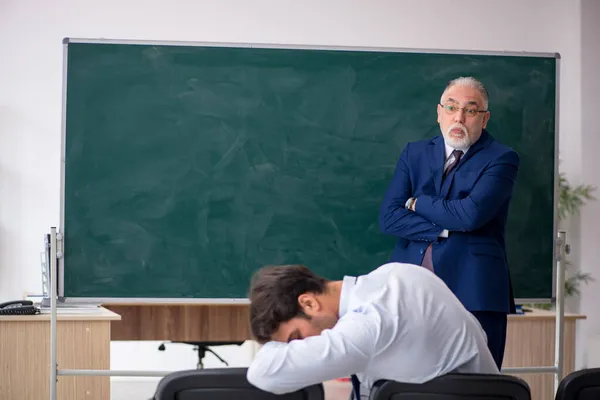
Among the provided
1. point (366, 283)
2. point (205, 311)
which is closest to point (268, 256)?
point (205, 311)

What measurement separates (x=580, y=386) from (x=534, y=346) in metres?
3.01

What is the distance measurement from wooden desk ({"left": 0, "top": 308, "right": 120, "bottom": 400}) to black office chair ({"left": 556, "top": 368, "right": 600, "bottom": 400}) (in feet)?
8.97

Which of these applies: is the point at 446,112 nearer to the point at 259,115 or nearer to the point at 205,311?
the point at 259,115

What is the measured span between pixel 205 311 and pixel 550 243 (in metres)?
2.08

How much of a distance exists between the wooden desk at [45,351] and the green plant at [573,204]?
4.25 m

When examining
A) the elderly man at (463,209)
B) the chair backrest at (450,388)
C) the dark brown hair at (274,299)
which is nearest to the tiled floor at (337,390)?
the elderly man at (463,209)

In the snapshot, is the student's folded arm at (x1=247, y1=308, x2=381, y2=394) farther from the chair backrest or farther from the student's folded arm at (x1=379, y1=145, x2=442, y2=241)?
the student's folded arm at (x1=379, y1=145, x2=442, y2=241)

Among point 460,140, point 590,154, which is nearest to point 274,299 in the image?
point 460,140

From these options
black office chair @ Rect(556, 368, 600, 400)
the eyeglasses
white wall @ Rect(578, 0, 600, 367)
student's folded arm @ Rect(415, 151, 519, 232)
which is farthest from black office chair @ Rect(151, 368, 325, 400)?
white wall @ Rect(578, 0, 600, 367)

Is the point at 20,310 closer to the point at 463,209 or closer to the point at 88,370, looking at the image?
the point at 88,370

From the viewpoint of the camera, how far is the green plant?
266 inches

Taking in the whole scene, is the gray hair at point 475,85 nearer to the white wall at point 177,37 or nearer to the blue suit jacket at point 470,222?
the blue suit jacket at point 470,222

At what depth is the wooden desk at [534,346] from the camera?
4.52 metres

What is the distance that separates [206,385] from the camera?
1582 mm
